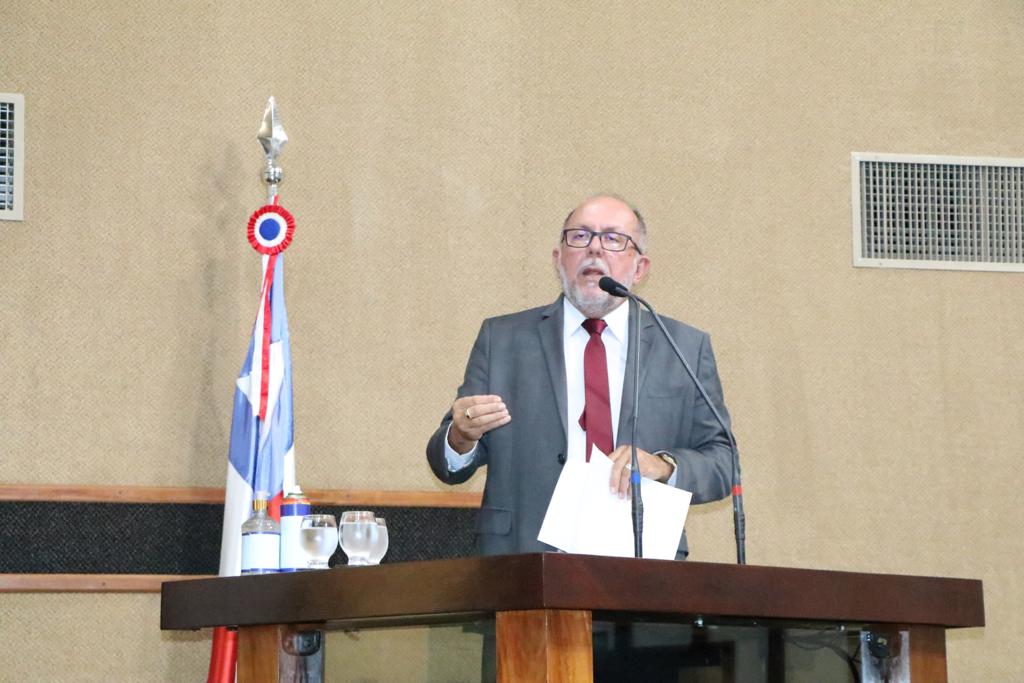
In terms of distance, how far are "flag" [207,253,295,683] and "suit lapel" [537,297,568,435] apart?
42.0 inches

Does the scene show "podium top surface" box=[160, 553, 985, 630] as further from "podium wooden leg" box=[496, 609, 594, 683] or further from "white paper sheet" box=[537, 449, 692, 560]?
"white paper sheet" box=[537, 449, 692, 560]

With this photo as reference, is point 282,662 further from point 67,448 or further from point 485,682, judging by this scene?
point 67,448

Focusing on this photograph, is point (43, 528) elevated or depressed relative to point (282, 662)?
elevated

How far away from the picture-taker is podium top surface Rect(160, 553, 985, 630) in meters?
1.74

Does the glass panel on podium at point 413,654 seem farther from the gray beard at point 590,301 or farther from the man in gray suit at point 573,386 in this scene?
the gray beard at point 590,301

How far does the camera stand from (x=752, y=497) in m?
4.61

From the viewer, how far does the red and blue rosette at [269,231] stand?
393 cm

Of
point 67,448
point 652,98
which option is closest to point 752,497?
point 652,98

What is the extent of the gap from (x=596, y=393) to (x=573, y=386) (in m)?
0.09

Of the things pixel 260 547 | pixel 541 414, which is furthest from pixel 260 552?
pixel 541 414

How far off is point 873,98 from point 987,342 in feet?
3.29

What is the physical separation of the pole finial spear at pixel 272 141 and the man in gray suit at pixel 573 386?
1094 millimetres

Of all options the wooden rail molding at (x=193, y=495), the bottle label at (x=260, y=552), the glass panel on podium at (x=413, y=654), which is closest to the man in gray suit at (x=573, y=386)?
the bottle label at (x=260, y=552)

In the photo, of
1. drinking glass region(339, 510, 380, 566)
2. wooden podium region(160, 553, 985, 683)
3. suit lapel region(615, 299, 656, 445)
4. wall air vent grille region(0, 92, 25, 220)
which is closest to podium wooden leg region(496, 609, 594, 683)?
wooden podium region(160, 553, 985, 683)
